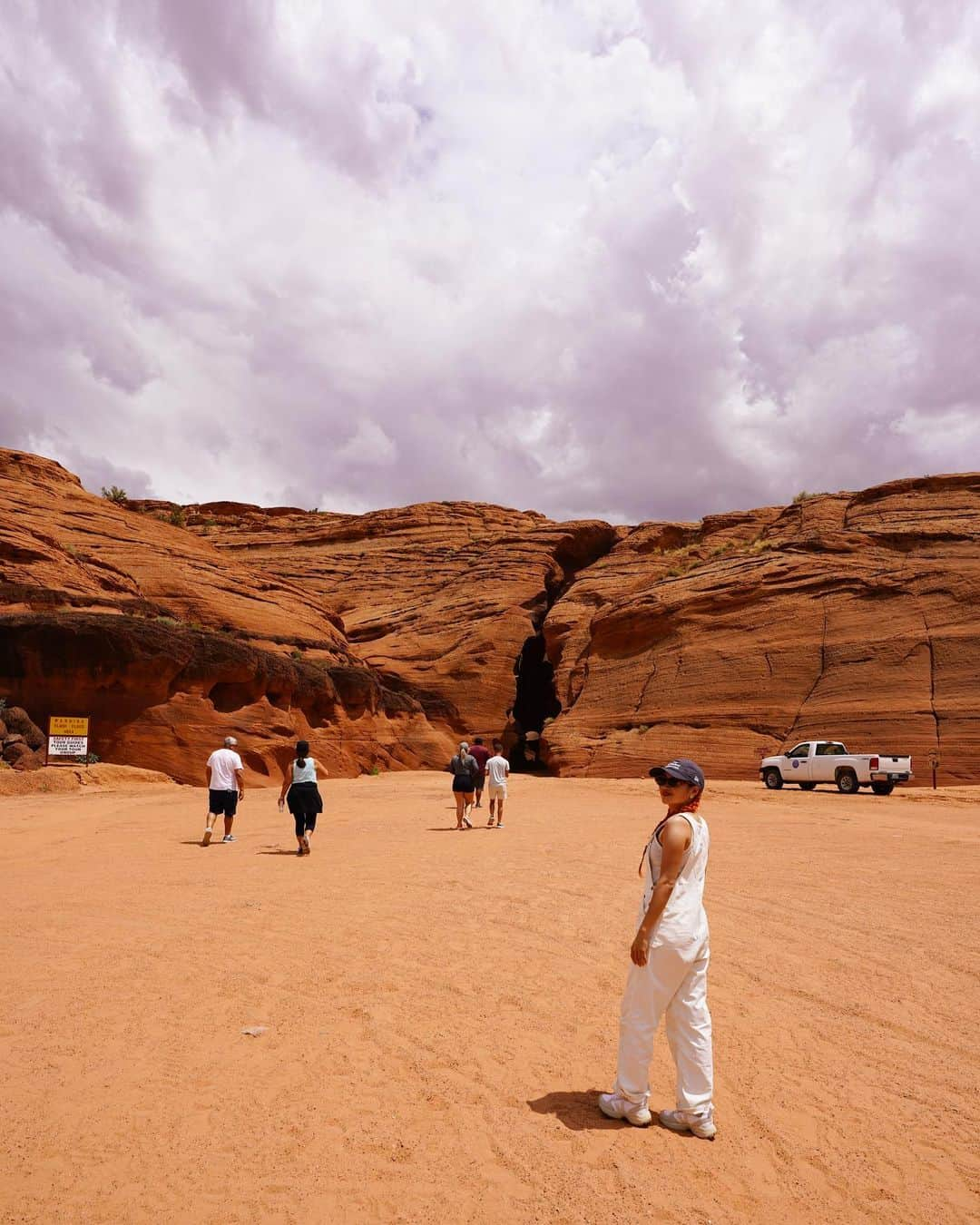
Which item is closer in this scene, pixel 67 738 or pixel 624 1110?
pixel 624 1110

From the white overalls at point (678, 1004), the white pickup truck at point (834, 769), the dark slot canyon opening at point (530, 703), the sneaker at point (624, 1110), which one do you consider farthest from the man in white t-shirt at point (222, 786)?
the dark slot canyon opening at point (530, 703)

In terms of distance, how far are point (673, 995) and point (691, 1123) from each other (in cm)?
60

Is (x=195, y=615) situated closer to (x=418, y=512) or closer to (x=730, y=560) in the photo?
(x=730, y=560)

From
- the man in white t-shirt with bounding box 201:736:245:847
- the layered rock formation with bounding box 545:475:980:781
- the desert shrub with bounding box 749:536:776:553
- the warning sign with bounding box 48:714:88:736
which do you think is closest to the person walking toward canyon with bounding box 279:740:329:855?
the man in white t-shirt with bounding box 201:736:245:847

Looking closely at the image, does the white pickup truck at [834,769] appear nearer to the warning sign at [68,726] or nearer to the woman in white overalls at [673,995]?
the warning sign at [68,726]

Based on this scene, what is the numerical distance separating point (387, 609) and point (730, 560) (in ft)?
72.2

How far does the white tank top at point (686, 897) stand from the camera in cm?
388

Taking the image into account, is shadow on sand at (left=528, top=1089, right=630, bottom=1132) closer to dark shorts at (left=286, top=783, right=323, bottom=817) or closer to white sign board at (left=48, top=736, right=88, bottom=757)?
dark shorts at (left=286, top=783, right=323, bottom=817)

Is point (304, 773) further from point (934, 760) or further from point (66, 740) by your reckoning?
point (934, 760)

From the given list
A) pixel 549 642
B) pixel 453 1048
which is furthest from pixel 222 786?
pixel 549 642

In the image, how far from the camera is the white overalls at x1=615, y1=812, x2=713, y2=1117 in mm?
3865

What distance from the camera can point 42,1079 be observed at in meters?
4.27

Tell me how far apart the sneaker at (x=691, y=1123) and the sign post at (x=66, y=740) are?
1999 centimetres

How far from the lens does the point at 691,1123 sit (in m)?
3.84
